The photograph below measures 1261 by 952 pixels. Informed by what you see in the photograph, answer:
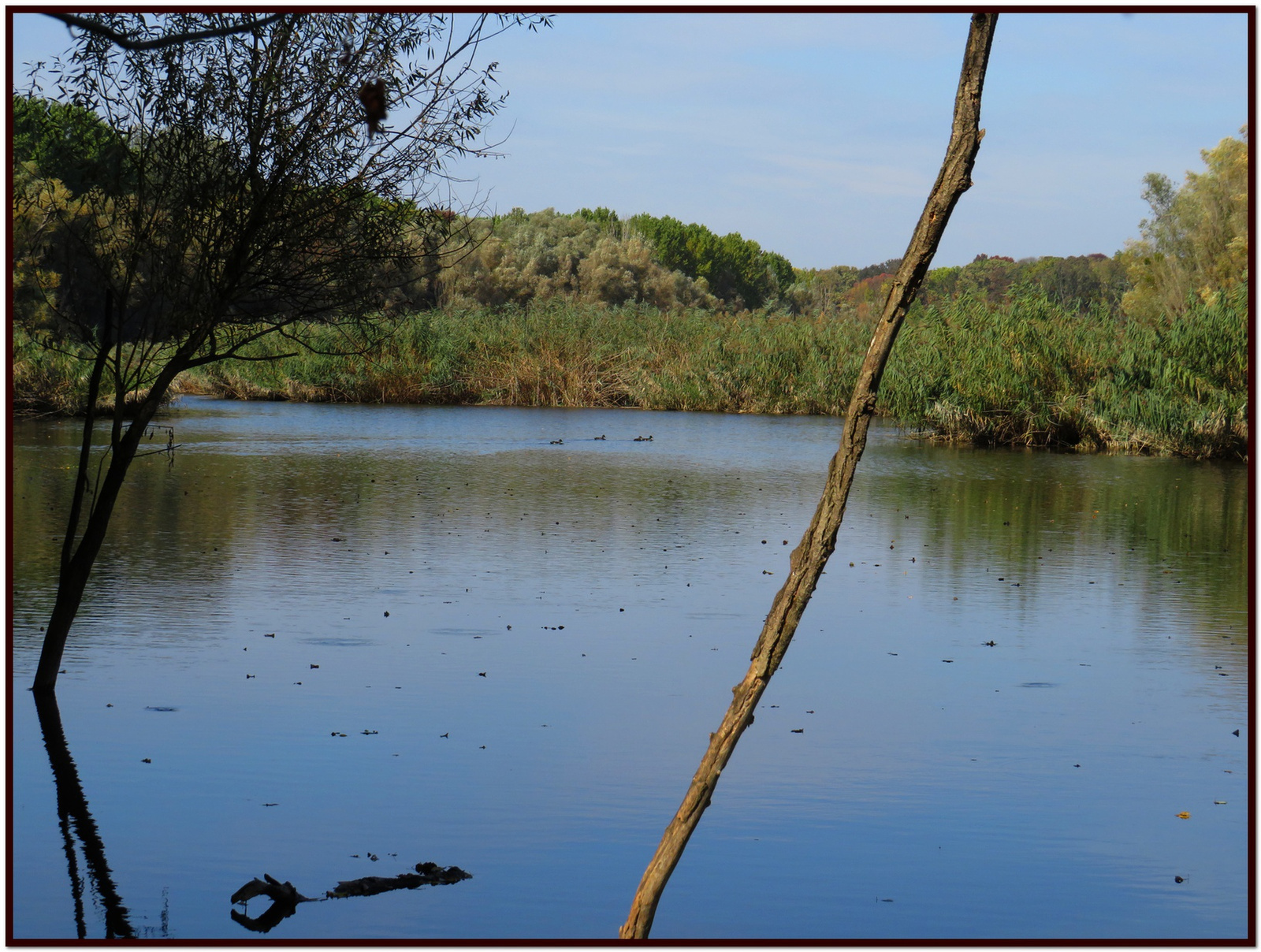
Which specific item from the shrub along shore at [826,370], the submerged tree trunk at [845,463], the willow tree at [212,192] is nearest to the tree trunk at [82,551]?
the willow tree at [212,192]

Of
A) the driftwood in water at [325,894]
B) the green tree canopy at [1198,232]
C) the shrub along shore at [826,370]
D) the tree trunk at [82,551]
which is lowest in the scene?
the driftwood in water at [325,894]

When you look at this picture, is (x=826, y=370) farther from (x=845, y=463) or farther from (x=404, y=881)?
(x=845, y=463)

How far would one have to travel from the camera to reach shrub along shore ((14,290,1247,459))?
2373cm

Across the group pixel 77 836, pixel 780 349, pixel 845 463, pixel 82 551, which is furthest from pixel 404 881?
pixel 780 349

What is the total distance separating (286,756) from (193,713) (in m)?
0.90

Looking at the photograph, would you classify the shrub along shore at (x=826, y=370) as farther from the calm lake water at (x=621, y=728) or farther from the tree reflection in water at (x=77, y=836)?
the tree reflection in water at (x=77, y=836)

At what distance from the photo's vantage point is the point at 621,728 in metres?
6.84

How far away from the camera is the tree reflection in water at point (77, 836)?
15.0 ft

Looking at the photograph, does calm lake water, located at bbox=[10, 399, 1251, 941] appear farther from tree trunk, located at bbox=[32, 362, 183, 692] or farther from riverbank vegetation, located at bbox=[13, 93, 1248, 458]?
riverbank vegetation, located at bbox=[13, 93, 1248, 458]

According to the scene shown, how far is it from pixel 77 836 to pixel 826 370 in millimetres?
29832

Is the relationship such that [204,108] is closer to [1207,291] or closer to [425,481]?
[425,481]

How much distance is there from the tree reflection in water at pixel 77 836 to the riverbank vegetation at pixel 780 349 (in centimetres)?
224

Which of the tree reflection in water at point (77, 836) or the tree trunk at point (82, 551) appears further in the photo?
the tree trunk at point (82, 551)

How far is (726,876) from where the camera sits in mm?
5004
